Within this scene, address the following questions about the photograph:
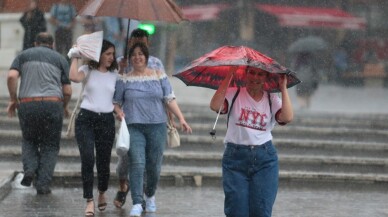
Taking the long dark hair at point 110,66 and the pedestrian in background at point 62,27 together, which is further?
the pedestrian in background at point 62,27

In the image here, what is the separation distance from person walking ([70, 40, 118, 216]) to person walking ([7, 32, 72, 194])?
1.29 meters

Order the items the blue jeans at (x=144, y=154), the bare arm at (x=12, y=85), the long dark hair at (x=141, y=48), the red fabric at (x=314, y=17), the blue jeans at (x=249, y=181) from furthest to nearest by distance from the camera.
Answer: the red fabric at (x=314, y=17) → the bare arm at (x=12, y=85) → the long dark hair at (x=141, y=48) → the blue jeans at (x=144, y=154) → the blue jeans at (x=249, y=181)

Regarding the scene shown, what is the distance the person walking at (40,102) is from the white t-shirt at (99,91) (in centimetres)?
128

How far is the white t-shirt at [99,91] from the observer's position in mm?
11609

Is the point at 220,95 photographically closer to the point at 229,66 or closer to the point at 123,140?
the point at 229,66

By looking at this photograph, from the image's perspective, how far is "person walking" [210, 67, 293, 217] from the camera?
9180 millimetres

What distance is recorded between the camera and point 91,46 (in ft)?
37.7

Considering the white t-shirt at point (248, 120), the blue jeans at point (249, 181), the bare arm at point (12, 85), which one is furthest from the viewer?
the bare arm at point (12, 85)

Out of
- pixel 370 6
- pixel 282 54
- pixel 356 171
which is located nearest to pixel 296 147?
pixel 356 171

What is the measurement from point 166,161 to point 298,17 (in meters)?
18.4

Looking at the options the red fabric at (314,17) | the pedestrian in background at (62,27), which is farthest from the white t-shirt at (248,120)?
the red fabric at (314,17)

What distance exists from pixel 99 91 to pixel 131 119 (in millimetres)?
414

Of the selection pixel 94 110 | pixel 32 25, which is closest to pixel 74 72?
pixel 94 110

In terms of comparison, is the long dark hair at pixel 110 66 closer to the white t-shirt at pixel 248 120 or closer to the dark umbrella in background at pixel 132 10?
the dark umbrella in background at pixel 132 10
